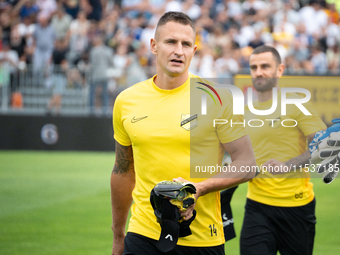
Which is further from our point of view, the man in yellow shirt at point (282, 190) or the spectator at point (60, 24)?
the spectator at point (60, 24)

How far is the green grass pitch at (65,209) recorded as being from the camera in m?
7.08

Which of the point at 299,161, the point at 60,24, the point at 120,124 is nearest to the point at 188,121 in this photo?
the point at 120,124

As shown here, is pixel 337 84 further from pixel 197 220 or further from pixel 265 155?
pixel 197 220

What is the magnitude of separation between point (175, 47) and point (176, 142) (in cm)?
70

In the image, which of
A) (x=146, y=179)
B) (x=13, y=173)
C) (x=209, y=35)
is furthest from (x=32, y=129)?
(x=146, y=179)

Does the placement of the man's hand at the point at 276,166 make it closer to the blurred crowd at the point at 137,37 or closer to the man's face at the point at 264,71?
the man's face at the point at 264,71

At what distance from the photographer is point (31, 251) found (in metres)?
6.68

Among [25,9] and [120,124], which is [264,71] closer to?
[120,124]

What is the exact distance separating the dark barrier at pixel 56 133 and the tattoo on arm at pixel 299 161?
12479 millimetres

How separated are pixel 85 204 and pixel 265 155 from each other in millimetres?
5688

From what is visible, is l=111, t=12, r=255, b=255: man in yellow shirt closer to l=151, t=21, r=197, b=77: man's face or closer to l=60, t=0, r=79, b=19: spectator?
l=151, t=21, r=197, b=77: man's face

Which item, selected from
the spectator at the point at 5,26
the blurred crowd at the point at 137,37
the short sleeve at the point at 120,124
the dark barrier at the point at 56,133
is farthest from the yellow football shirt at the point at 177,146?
the spectator at the point at 5,26

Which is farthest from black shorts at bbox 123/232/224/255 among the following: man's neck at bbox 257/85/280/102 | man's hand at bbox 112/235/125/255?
man's neck at bbox 257/85/280/102

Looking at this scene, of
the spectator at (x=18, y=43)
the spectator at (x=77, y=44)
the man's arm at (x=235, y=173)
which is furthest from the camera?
the spectator at (x=18, y=43)
